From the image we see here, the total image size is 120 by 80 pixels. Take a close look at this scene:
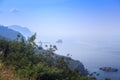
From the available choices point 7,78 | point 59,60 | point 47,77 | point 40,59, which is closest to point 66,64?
point 59,60

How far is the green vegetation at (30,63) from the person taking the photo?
31.9 ft

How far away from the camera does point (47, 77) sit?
34.0 feet

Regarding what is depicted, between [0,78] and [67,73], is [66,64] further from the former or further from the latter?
[0,78]

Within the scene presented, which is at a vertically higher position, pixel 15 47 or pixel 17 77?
pixel 15 47

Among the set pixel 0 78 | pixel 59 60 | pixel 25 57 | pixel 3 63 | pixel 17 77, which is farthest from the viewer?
pixel 59 60

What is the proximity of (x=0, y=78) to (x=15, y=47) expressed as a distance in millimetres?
3866

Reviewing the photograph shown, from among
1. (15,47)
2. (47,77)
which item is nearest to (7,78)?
(47,77)

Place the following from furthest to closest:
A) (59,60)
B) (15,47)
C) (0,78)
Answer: (59,60), (15,47), (0,78)

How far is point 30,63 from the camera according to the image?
10648 millimetres

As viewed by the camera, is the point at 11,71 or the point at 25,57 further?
the point at 25,57

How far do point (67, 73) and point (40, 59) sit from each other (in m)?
1.30

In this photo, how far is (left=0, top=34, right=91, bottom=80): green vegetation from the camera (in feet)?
31.9

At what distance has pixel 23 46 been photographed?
12.7 m

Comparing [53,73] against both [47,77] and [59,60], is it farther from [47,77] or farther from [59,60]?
[59,60]
